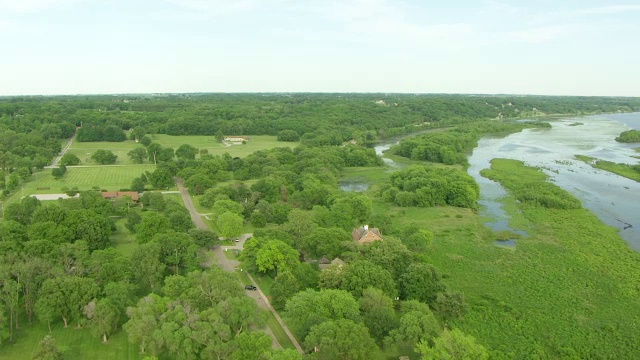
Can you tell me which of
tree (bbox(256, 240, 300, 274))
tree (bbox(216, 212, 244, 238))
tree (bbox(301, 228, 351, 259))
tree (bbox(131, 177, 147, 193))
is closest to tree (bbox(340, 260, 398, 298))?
tree (bbox(256, 240, 300, 274))

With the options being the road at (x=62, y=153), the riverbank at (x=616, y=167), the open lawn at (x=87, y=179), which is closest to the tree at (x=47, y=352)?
the open lawn at (x=87, y=179)

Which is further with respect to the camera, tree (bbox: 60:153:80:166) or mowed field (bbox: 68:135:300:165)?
mowed field (bbox: 68:135:300:165)

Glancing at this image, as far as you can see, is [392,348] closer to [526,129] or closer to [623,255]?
[623,255]

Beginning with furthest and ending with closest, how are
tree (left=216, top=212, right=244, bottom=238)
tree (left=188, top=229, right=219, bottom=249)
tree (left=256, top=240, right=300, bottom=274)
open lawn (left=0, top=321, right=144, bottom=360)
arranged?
tree (left=216, top=212, right=244, bottom=238), tree (left=188, top=229, right=219, bottom=249), tree (left=256, top=240, right=300, bottom=274), open lawn (left=0, top=321, right=144, bottom=360)

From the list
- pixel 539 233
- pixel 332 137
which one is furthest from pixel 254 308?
pixel 332 137

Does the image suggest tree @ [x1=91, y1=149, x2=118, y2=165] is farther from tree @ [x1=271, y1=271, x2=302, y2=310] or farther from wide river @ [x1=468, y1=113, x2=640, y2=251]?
wide river @ [x1=468, y1=113, x2=640, y2=251]

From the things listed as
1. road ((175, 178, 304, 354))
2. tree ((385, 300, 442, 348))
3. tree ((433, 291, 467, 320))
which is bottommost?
road ((175, 178, 304, 354))

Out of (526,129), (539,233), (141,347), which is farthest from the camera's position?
(526,129)

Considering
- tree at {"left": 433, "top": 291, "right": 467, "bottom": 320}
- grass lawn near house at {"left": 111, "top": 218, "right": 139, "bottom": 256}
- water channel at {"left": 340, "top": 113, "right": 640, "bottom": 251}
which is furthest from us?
water channel at {"left": 340, "top": 113, "right": 640, "bottom": 251}
